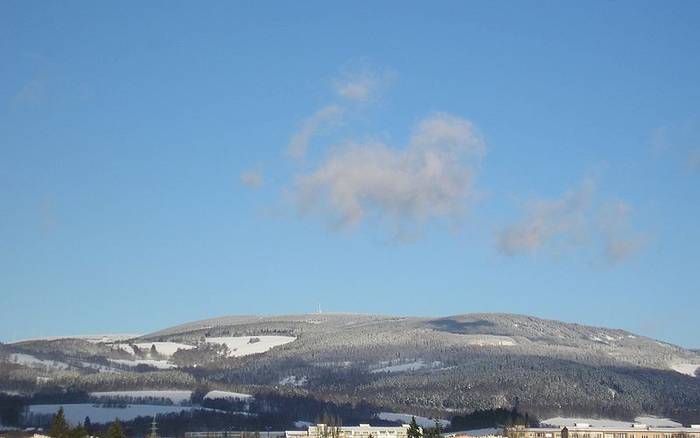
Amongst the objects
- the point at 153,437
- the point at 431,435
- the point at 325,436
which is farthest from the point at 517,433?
the point at 153,437

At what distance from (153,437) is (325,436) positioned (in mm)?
44455

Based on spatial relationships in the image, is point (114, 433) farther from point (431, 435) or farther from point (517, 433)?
point (517, 433)

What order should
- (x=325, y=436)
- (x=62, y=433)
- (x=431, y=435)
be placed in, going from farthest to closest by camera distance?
(x=325, y=436) < (x=62, y=433) < (x=431, y=435)

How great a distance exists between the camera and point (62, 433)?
16062cm

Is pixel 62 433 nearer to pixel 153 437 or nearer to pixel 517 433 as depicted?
pixel 153 437

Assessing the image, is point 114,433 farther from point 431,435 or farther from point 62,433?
point 431,435

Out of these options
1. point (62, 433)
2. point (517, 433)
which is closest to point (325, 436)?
point (517, 433)

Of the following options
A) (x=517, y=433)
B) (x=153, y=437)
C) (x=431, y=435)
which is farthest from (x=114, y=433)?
(x=517, y=433)

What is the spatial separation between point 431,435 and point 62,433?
4977 centimetres

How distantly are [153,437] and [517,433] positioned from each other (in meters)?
70.8

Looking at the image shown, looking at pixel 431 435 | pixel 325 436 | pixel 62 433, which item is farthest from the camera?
pixel 325 436

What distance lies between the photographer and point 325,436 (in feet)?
629

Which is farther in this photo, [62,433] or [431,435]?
[62,433]

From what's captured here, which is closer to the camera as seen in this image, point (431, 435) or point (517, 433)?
point (431, 435)
